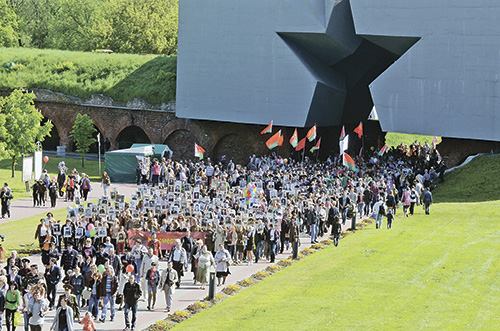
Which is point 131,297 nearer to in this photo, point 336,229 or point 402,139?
point 336,229

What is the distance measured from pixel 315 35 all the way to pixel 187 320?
2895cm

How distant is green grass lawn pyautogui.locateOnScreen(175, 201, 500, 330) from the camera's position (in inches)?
756

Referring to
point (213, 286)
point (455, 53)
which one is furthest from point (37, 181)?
point (455, 53)

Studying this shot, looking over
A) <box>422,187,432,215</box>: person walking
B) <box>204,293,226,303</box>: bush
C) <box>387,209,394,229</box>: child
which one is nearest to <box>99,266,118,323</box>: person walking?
<box>204,293,226,303</box>: bush

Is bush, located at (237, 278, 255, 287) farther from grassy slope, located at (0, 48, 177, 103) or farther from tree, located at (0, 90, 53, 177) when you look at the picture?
grassy slope, located at (0, 48, 177, 103)

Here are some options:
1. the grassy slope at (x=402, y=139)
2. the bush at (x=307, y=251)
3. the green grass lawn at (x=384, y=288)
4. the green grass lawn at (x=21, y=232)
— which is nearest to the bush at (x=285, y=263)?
the green grass lawn at (x=384, y=288)

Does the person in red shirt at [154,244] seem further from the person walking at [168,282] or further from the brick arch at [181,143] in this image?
the brick arch at [181,143]

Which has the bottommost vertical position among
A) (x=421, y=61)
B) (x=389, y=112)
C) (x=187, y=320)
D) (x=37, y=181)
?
(x=187, y=320)

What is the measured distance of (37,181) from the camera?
35.5m

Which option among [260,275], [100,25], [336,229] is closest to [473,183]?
[336,229]

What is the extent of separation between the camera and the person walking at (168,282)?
804 inches

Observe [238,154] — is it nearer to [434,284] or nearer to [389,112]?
[389,112]

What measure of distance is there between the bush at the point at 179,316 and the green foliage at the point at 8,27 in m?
63.1

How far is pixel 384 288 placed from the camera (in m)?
22.0
